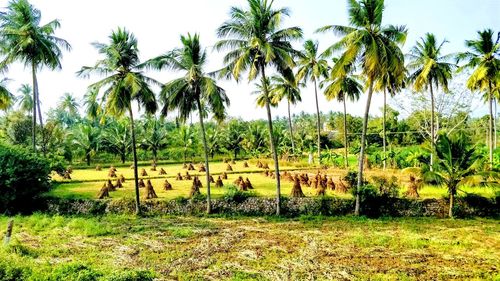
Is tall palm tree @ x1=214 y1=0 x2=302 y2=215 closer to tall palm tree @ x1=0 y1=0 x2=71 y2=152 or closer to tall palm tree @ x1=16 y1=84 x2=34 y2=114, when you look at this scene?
tall palm tree @ x1=0 y1=0 x2=71 y2=152

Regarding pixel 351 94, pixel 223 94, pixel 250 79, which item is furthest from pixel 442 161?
pixel 351 94

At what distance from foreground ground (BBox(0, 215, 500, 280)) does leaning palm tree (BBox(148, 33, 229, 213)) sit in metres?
4.27

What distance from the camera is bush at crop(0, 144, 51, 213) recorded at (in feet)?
61.9

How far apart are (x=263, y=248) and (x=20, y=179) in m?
13.6

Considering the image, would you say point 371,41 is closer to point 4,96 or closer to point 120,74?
point 120,74

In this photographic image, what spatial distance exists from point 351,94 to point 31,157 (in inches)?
966

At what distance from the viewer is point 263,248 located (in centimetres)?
1267

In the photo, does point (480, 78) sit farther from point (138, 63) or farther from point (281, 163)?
point (138, 63)

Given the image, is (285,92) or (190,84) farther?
(285,92)

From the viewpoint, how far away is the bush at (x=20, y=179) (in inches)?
743

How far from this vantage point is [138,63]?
18.6 meters

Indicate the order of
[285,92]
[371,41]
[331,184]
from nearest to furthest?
1. [371,41]
2. [331,184]
3. [285,92]

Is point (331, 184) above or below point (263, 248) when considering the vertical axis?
above

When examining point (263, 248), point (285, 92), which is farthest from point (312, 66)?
point (263, 248)
